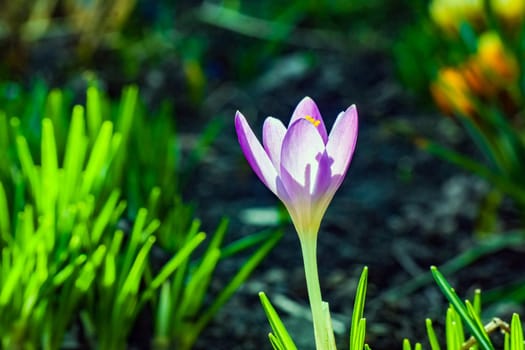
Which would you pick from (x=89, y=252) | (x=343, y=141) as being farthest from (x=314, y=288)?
(x=89, y=252)

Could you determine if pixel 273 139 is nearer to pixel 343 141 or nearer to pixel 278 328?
pixel 343 141

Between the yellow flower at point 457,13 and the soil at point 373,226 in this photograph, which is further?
the yellow flower at point 457,13

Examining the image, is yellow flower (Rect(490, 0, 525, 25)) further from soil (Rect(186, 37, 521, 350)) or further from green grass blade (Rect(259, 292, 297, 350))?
green grass blade (Rect(259, 292, 297, 350))

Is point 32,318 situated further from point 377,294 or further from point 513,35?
point 513,35

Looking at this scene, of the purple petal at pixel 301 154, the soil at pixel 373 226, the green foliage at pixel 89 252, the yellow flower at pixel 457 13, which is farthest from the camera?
the yellow flower at pixel 457 13

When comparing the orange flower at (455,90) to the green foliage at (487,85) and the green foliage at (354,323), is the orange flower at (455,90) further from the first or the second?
the green foliage at (354,323)

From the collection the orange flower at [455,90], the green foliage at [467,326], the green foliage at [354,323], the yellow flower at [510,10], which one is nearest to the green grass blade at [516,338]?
the green foliage at [467,326]

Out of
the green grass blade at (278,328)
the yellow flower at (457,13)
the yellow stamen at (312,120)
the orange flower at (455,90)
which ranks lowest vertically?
the green grass blade at (278,328)

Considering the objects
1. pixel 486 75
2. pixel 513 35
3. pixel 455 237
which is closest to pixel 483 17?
pixel 513 35
